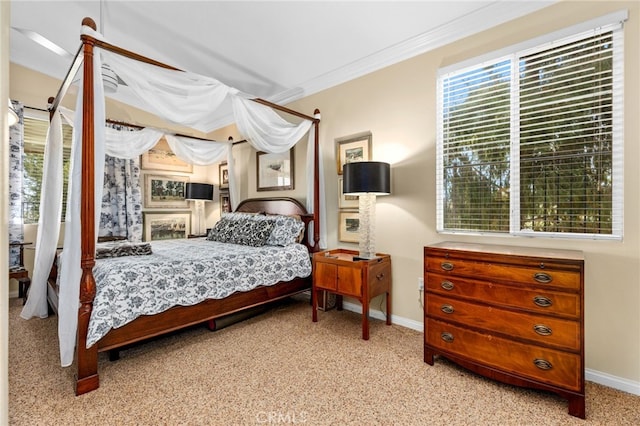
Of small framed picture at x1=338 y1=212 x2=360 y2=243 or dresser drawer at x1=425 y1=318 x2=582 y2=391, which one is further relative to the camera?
small framed picture at x1=338 y1=212 x2=360 y2=243

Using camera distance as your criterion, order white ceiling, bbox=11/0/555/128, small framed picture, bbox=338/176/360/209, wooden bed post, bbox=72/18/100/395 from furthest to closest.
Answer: small framed picture, bbox=338/176/360/209 < white ceiling, bbox=11/0/555/128 < wooden bed post, bbox=72/18/100/395

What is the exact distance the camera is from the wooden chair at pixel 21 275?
3490 millimetres

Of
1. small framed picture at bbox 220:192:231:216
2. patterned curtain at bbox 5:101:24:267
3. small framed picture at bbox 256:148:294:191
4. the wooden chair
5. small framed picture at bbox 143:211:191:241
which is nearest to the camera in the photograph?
the wooden chair

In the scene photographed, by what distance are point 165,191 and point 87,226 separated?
133 inches

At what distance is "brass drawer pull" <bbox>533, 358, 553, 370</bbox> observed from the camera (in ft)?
5.66

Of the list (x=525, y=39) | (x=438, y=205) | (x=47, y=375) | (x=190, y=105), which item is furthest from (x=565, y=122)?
(x=47, y=375)

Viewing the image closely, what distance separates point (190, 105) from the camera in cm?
245

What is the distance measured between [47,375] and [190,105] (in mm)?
2175

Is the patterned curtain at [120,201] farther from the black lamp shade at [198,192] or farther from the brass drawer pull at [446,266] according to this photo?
the brass drawer pull at [446,266]

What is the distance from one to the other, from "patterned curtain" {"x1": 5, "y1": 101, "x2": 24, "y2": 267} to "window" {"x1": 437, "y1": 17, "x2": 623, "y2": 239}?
Answer: 190 inches

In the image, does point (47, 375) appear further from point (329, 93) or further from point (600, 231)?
point (600, 231)

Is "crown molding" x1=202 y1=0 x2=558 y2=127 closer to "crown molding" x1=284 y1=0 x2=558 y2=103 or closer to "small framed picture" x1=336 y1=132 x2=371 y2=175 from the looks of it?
"crown molding" x1=284 y1=0 x2=558 y2=103

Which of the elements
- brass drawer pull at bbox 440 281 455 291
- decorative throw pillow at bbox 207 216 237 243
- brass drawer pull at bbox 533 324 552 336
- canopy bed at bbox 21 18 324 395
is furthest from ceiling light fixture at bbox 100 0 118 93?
brass drawer pull at bbox 533 324 552 336

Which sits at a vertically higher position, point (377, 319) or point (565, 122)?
point (565, 122)
